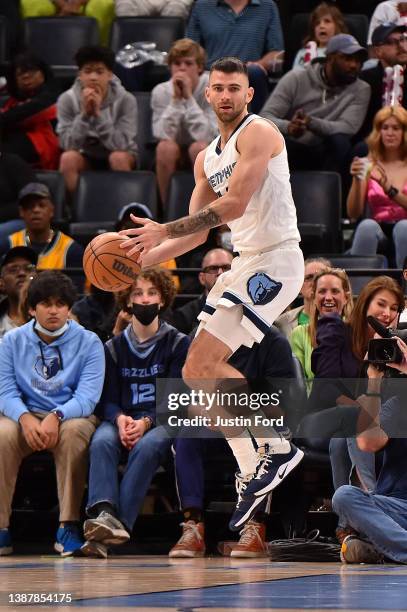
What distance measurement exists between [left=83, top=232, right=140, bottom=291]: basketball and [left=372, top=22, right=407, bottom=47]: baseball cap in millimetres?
5295

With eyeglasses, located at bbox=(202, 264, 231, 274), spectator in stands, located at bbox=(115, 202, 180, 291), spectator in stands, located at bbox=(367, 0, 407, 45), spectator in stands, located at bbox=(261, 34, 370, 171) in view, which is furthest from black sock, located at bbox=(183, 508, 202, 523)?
spectator in stands, located at bbox=(367, 0, 407, 45)

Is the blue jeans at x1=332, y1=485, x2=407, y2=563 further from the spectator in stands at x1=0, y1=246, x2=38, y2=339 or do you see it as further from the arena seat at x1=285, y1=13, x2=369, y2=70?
the arena seat at x1=285, y1=13, x2=369, y2=70

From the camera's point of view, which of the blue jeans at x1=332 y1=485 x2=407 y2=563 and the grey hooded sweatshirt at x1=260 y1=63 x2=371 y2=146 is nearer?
the blue jeans at x1=332 y1=485 x2=407 y2=563

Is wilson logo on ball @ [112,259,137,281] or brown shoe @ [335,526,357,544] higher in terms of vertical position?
wilson logo on ball @ [112,259,137,281]

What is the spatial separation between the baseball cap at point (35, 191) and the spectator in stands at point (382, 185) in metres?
2.27

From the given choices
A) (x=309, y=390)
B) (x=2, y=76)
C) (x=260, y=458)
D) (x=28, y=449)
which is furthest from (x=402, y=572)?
(x=2, y=76)

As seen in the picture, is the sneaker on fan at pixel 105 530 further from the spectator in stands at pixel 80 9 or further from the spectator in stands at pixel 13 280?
the spectator in stands at pixel 80 9

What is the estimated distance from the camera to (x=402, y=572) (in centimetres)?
496

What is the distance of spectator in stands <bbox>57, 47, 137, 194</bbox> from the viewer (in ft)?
32.6

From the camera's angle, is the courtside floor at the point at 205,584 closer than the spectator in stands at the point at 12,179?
Yes

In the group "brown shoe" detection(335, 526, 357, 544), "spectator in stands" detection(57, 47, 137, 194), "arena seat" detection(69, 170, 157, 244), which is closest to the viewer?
"brown shoe" detection(335, 526, 357, 544)

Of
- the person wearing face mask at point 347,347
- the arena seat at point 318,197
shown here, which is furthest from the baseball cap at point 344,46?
the person wearing face mask at point 347,347

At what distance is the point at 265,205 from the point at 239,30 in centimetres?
555

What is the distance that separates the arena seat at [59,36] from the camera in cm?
1145
